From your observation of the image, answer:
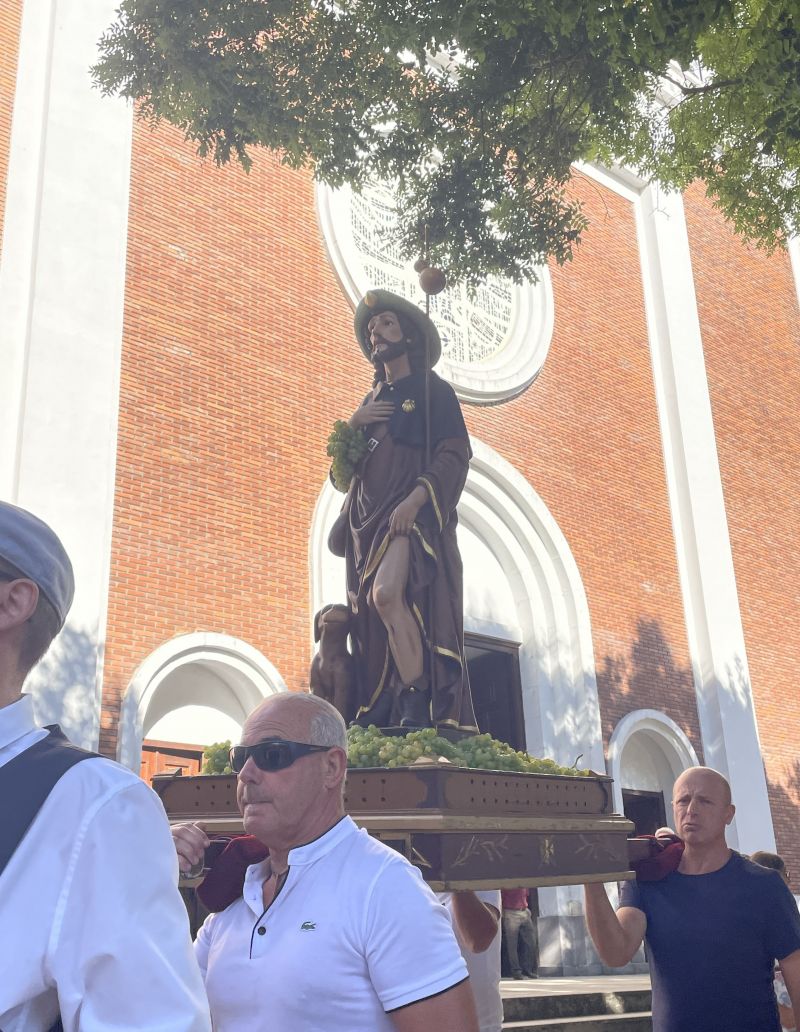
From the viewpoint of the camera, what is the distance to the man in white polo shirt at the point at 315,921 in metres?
1.83

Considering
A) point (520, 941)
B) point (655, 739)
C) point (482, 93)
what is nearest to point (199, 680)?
point (520, 941)

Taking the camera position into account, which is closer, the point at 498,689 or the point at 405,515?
the point at 405,515

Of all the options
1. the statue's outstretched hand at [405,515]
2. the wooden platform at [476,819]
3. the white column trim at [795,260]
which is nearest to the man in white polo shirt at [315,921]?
the wooden platform at [476,819]

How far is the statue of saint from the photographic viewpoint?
13.2ft

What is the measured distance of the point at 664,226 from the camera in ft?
58.6

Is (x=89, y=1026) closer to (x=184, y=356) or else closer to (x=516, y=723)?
(x=184, y=356)

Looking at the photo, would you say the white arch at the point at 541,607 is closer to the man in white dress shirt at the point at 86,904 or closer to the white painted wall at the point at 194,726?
the white painted wall at the point at 194,726

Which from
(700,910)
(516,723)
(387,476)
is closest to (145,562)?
(516,723)

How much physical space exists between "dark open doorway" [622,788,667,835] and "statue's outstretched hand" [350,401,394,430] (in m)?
10.9

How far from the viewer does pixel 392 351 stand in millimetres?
4672

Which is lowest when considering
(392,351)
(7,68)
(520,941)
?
(520,941)

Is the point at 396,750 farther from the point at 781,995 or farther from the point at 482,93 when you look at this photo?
the point at 482,93

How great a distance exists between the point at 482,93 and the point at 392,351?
8.72 feet

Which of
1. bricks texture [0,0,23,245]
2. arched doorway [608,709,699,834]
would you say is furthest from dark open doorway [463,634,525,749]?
bricks texture [0,0,23,245]
